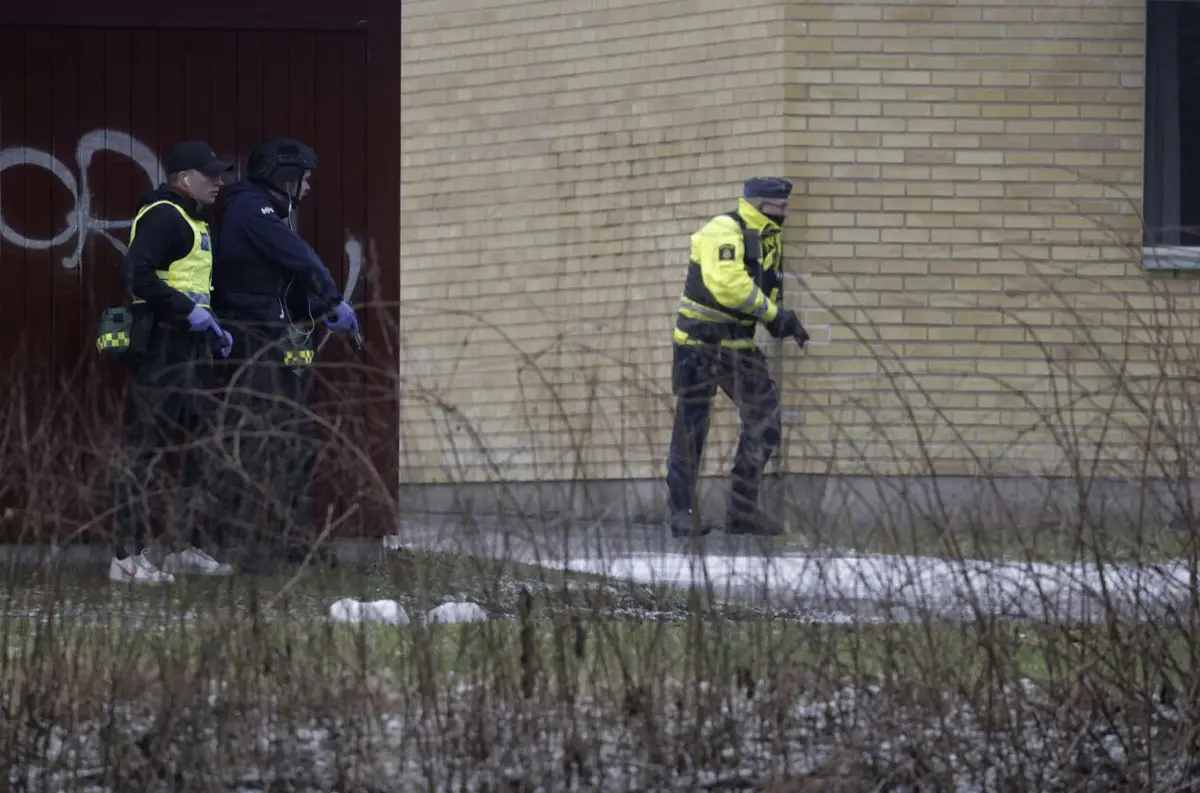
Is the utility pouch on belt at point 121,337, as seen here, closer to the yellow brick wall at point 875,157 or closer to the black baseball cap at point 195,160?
the black baseball cap at point 195,160

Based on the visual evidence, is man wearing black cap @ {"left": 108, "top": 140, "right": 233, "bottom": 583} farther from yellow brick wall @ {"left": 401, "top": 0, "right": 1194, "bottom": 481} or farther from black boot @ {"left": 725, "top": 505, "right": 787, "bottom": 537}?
black boot @ {"left": 725, "top": 505, "right": 787, "bottom": 537}

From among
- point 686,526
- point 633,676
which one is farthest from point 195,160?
point 633,676

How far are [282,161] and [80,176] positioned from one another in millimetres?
999

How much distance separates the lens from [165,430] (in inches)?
339

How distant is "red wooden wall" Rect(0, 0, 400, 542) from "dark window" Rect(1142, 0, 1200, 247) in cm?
431

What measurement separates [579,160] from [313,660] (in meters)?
7.24

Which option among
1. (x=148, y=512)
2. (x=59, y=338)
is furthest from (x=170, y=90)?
(x=148, y=512)

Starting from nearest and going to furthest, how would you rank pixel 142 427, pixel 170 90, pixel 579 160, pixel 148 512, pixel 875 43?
pixel 148 512, pixel 142 427, pixel 170 90, pixel 875 43, pixel 579 160

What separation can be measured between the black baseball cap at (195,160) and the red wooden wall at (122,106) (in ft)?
1.98

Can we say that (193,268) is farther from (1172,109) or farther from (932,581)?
(1172,109)

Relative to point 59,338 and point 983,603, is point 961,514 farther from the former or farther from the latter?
point 59,338

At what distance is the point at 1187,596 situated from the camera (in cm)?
542

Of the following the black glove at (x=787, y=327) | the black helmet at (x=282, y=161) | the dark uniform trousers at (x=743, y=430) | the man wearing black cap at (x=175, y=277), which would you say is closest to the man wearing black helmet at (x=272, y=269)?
the black helmet at (x=282, y=161)

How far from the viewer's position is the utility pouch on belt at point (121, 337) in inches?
352
